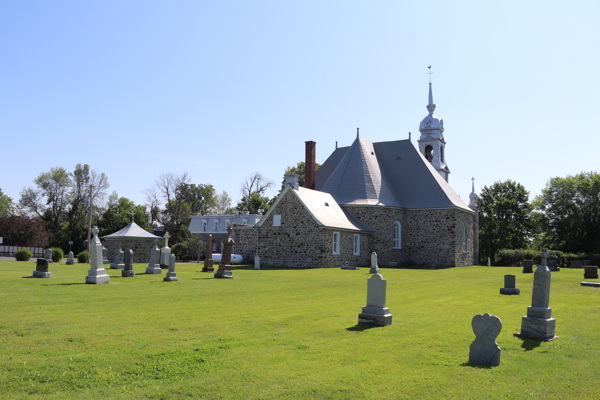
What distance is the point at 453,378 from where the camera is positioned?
671 cm

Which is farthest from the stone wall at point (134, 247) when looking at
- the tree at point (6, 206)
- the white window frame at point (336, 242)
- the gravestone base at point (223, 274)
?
the tree at point (6, 206)

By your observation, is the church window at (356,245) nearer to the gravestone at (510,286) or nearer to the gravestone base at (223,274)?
the gravestone base at (223,274)

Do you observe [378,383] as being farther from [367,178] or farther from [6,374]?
[367,178]

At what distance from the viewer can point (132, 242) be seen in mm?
39188

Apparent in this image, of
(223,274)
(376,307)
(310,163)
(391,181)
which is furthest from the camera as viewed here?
(310,163)

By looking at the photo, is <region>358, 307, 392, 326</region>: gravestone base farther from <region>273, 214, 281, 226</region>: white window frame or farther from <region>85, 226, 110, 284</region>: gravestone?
<region>273, 214, 281, 226</region>: white window frame

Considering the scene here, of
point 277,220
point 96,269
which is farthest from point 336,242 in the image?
point 96,269

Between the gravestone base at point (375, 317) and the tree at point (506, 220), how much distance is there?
201 ft

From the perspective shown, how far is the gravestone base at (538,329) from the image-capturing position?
914cm

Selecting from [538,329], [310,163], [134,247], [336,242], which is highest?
[310,163]

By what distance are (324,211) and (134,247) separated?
16.0m

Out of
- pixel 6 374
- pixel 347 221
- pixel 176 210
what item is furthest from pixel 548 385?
pixel 176 210

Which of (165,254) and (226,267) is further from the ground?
(165,254)

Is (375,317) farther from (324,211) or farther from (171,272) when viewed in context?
(324,211)
